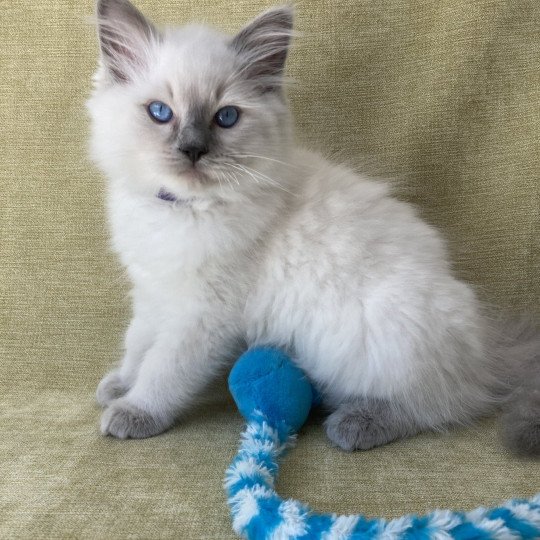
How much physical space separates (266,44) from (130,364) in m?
1.00

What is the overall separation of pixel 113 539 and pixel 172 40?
1233 millimetres

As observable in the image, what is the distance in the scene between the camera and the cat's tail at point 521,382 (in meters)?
1.36

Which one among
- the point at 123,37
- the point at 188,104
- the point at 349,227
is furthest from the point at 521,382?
the point at 123,37

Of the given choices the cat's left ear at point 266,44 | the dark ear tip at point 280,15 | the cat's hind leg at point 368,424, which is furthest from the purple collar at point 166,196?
the cat's hind leg at point 368,424

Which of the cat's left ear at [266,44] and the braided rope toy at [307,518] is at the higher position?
the cat's left ear at [266,44]

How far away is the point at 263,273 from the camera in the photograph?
5.28 ft

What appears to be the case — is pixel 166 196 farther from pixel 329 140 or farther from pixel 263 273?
pixel 329 140

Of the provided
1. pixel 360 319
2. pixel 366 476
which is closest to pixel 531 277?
pixel 360 319

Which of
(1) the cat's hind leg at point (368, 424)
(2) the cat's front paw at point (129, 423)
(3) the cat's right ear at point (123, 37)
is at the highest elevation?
(3) the cat's right ear at point (123, 37)

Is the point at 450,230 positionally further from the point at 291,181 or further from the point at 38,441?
the point at 38,441

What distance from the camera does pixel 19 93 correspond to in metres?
2.15

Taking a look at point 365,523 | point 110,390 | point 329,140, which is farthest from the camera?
point 329,140

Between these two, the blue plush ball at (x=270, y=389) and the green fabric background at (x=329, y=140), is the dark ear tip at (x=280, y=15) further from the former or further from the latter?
the blue plush ball at (x=270, y=389)

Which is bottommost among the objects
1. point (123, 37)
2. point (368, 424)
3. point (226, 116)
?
point (368, 424)
